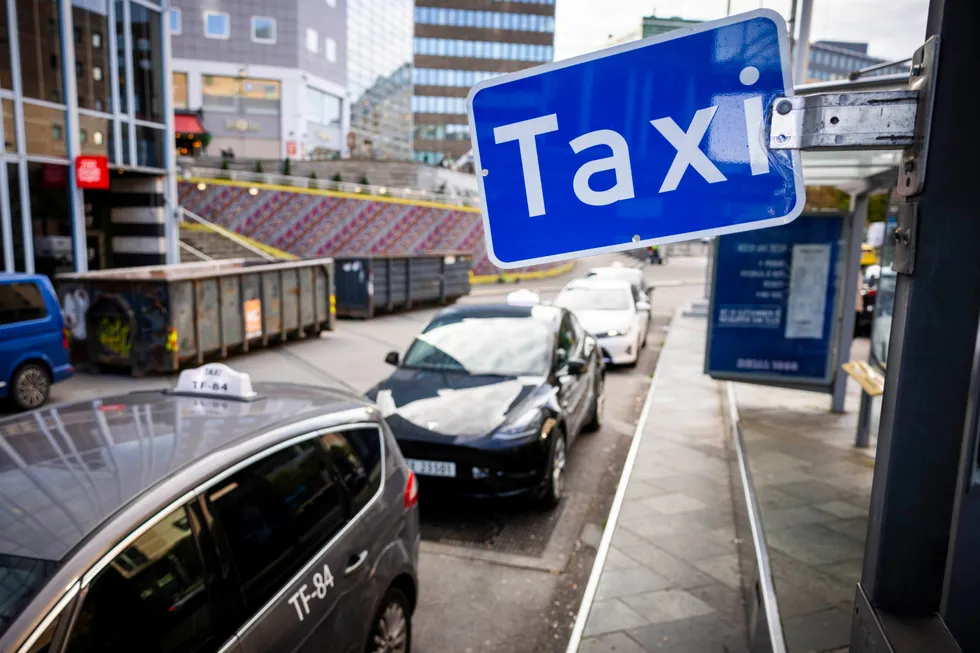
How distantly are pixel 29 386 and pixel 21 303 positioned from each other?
111 centimetres

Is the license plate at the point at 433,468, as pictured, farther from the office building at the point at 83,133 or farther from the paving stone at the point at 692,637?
the office building at the point at 83,133

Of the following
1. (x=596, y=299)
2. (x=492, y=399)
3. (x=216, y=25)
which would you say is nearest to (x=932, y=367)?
(x=492, y=399)

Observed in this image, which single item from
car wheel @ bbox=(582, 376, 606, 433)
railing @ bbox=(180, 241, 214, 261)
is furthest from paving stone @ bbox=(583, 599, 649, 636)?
railing @ bbox=(180, 241, 214, 261)

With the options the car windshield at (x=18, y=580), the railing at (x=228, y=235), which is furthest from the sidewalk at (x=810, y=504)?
the railing at (x=228, y=235)

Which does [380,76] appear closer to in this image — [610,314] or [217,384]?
[610,314]

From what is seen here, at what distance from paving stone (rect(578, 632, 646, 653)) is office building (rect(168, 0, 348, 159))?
45.8 metres

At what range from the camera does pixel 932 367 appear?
1576 millimetres

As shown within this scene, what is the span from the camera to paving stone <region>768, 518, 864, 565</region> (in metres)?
4.78

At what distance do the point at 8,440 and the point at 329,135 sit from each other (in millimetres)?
53342

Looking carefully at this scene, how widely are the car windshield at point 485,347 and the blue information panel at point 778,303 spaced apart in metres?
2.31

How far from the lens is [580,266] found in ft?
142

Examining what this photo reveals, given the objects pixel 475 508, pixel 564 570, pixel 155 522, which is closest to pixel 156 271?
pixel 475 508

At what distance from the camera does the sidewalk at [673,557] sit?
13.3 ft

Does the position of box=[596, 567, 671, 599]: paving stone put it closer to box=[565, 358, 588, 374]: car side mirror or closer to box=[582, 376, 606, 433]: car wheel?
box=[565, 358, 588, 374]: car side mirror
